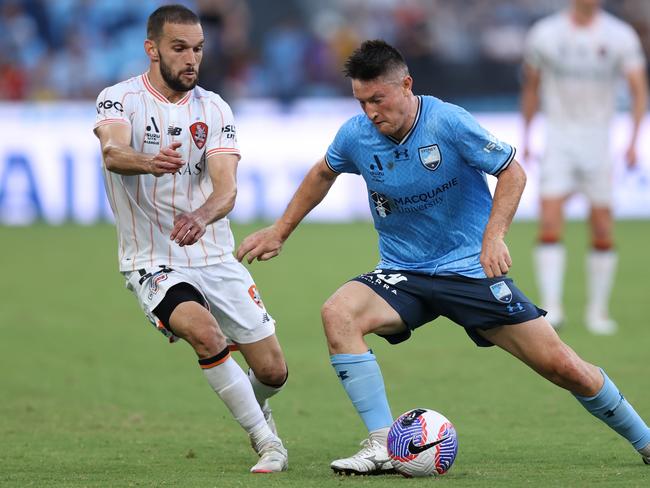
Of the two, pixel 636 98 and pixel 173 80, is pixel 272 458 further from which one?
pixel 636 98

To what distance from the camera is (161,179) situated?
265 inches

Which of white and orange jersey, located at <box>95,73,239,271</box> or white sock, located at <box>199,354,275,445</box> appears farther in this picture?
white and orange jersey, located at <box>95,73,239,271</box>

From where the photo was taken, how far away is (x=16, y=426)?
304 inches

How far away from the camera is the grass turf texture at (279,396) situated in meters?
6.24

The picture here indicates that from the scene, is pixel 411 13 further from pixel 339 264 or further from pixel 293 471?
pixel 293 471

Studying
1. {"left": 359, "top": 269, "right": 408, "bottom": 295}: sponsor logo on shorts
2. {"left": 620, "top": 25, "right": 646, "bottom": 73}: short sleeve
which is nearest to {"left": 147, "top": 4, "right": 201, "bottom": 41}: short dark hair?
{"left": 359, "top": 269, "right": 408, "bottom": 295}: sponsor logo on shorts

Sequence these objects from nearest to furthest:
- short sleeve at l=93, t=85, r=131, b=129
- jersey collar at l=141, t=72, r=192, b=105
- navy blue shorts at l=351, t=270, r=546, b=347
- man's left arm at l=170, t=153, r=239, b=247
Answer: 1. man's left arm at l=170, t=153, r=239, b=247
2. navy blue shorts at l=351, t=270, r=546, b=347
3. short sleeve at l=93, t=85, r=131, b=129
4. jersey collar at l=141, t=72, r=192, b=105

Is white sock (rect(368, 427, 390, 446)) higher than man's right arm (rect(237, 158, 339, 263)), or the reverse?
man's right arm (rect(237, 158, 339, 263))

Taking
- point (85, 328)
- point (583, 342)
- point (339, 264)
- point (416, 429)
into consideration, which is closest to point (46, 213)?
point (339, 264)

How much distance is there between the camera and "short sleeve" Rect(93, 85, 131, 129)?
6539mm

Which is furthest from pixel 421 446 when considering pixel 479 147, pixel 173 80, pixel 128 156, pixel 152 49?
pixel 152 49

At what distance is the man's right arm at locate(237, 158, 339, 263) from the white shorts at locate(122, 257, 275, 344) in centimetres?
31

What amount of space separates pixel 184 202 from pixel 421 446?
6.14 feet

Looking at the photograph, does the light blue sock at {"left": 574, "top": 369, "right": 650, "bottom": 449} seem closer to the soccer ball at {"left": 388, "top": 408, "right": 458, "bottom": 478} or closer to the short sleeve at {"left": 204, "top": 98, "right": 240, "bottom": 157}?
the soccer ball at {"left": 388, "top": 408, "right": 458, "bottom": 478}
